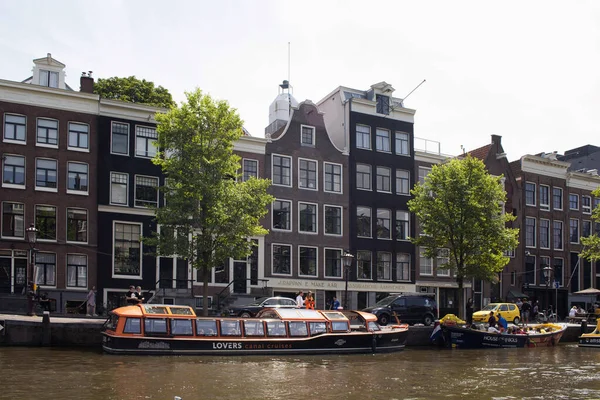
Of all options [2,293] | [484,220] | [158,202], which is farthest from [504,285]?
[2,293]

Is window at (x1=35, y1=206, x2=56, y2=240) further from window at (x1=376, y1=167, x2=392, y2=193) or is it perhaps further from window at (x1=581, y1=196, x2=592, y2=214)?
window at (x1=581, y1=196, x2=592, y2=214)

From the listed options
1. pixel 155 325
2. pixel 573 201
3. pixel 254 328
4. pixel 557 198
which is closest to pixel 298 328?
pixel 254 328

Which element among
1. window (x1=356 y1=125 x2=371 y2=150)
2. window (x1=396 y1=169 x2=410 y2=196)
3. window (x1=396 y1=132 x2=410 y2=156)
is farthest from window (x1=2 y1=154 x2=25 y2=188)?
window (x1=396 y1=132 x2=410 y2=156)

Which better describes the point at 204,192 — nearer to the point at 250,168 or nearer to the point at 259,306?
the point at 259,306

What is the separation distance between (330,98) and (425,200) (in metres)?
12.9

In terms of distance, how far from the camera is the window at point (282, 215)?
171 feet

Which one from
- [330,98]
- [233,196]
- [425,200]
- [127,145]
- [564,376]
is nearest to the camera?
[564,376]

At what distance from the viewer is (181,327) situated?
106 ft

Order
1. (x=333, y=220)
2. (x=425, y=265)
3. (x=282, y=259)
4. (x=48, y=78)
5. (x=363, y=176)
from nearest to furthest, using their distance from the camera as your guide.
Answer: (x=48, y=78) → (x=282, y=259) → (x=333, y=220) → (x=363, y=176) → (x=425, y=265)

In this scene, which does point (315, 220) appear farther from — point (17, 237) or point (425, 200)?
point (17, 237)

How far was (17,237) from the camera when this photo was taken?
43.6 metres

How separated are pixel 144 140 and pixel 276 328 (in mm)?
Answer: 19345

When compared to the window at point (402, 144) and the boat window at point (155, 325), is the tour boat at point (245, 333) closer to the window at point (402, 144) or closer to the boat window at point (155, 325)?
the boat window at point (155, 325)

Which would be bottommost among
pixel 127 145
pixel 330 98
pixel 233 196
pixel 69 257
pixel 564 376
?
pixel 564 376
